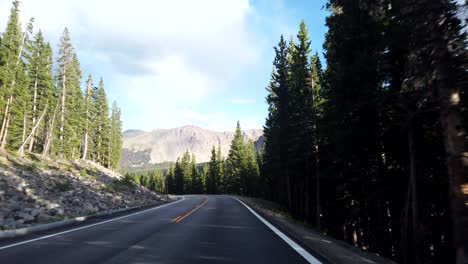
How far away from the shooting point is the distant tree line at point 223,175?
255 ft

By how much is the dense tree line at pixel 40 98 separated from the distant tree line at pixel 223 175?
15.2m

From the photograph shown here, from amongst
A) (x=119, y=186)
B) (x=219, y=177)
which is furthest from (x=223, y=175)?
(x=119, y=186)

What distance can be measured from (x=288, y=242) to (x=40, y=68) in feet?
182

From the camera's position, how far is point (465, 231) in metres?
6.36

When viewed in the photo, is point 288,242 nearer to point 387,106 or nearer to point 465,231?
point 465,231

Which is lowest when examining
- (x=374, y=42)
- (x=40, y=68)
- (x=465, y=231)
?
(x=465, y=231)

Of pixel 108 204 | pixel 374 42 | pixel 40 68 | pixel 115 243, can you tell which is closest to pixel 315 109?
pixel 374 42

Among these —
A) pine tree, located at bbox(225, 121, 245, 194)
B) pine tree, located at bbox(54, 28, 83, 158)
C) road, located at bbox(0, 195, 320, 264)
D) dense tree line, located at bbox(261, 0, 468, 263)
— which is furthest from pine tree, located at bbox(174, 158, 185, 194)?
road, located at bbox(0, 195, 320, 264)

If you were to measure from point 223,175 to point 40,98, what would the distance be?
53.6 meters

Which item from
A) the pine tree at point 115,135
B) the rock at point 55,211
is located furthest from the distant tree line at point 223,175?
the rock at point 55,211

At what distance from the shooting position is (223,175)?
3784 inches

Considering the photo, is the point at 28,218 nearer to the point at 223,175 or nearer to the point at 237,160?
the point at 237,160

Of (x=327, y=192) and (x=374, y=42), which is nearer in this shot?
(x=374, y=42)

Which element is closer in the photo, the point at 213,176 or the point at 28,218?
the point at 28,218
